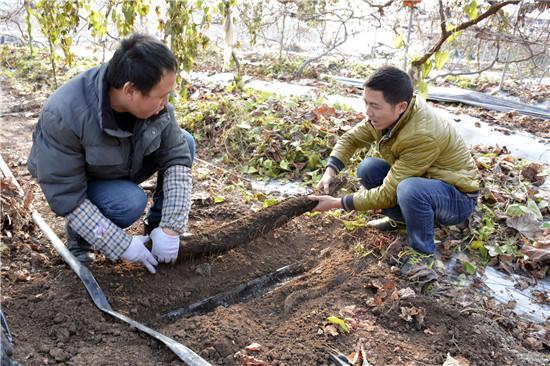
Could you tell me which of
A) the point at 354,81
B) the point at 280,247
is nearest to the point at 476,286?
the point at 280,247

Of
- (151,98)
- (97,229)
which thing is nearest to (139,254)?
(97,229)

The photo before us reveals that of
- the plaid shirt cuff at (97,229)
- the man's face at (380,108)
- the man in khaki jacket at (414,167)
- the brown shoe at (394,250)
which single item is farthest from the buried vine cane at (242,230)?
the man's face at (380,108)

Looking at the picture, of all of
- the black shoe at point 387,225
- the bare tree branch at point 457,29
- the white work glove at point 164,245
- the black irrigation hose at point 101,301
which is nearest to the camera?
the black irrigation hose at point 101,301

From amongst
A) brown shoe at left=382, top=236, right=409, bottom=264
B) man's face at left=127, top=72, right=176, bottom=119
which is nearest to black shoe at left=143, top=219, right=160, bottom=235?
man's face at left=127, top=72, right=176, bottom=119

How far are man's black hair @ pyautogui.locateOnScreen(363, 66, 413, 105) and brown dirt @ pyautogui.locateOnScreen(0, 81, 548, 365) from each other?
84 cm

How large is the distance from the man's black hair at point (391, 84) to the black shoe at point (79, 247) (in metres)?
1.62

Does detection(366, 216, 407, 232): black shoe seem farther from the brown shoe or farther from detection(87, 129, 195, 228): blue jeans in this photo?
detection(87, 129, 195, 228): blue jeans

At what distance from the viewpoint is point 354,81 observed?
8.15 m

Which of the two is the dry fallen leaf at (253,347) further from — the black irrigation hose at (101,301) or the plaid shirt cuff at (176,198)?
the plaid shirt cuff at (176,198)

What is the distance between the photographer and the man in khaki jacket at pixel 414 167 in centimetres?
232

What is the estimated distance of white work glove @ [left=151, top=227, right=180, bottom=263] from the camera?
210 cm

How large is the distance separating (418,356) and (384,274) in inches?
21.7

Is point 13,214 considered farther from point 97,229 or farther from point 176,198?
point 176,198

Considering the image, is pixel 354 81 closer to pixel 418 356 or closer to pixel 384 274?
pixel 384 274
